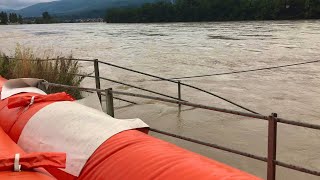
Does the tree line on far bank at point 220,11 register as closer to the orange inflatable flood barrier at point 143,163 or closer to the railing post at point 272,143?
the railing post at point 272,143

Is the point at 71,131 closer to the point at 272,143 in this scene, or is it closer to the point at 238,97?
the point at 272,143

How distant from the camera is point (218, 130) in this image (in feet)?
29.9

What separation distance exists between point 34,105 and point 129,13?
102145 mm

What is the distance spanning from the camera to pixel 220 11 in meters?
84.1

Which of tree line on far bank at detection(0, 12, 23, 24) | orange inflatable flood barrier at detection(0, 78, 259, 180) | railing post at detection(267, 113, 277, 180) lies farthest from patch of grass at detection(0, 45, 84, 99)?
tree line on far bank at detection(0, 12, 23, 24)

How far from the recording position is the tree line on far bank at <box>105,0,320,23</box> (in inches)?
2729

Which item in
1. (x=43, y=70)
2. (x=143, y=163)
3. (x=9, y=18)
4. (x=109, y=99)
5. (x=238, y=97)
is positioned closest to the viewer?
Result: (x=143, y=163)

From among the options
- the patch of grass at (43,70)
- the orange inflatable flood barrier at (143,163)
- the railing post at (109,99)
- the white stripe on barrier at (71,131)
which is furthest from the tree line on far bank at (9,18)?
the orange inflatable flood barrier at (143,163)

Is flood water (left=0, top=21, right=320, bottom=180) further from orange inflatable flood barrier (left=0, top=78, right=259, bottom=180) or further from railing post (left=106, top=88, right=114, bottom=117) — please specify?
orange inflatable flood barrier (left=0, top=78, right=259, bottom=180)

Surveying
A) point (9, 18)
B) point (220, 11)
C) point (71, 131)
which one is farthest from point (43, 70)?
point (9, 18)

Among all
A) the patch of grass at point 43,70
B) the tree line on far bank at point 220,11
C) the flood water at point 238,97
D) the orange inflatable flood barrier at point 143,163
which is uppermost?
the tree line on far bank at point 220,11

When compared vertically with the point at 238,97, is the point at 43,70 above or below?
above

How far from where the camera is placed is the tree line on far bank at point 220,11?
227ft

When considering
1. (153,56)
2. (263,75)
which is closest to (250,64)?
(263,75)
